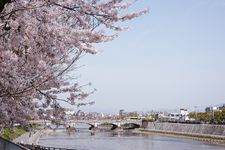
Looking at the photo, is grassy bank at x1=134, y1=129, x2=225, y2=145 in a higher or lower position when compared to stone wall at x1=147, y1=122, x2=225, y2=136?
lower

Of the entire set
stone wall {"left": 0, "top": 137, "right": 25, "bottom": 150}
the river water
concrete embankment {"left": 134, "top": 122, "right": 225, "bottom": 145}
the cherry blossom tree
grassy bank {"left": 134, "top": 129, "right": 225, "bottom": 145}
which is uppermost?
the cherry blossom tree

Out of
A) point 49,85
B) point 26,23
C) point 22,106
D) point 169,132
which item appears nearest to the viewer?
point 26,23

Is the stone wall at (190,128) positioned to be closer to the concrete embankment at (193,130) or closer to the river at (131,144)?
the concrete embankment at (193,130)

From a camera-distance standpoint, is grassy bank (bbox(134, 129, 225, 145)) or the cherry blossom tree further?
grassy bank (bbox(134, 129, 225, 145))

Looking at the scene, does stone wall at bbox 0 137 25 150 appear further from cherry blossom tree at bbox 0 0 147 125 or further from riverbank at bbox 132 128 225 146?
riverbank at bbox 132 128 225 146

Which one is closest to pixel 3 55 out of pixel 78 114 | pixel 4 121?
pixel 4 121

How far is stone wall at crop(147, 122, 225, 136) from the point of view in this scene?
6269cm

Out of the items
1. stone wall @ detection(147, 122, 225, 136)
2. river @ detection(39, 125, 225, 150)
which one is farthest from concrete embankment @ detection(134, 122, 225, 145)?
river @ detection(39, 125, 225, 150)

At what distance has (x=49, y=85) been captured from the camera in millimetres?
6730

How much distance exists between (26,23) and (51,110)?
9.29 ft

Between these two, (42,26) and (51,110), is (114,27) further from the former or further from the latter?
(51,110)

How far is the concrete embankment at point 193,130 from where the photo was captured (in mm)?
59894

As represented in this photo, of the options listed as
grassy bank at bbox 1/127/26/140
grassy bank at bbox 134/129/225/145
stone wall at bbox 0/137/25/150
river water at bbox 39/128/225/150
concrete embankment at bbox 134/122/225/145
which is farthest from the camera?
concrete embankment at bbox 134/122/225/145

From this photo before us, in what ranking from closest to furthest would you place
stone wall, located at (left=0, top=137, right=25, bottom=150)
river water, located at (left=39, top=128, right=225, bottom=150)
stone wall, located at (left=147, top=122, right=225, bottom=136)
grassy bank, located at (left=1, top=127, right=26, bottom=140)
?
grassy bank, located at (left=1, top=127, right=26, bottom=140) < stone wall, located at (left=0, top=137, right=25, bottom=150) < river water, located at (left=39, top=128, right=225, bottom=150) < stone wall, located at (left=147, top=122, right=225, bottom=136)
